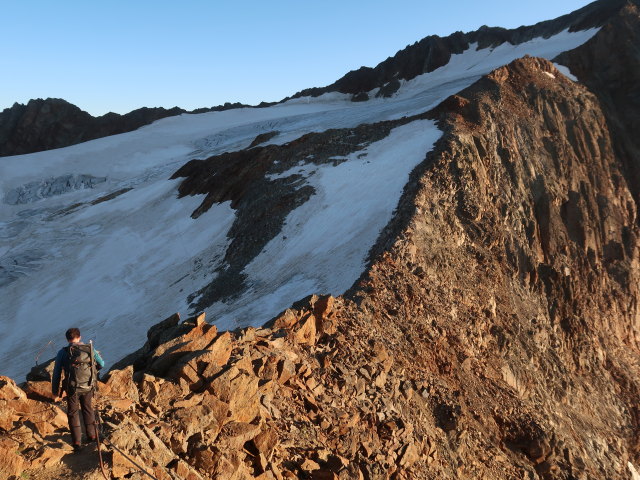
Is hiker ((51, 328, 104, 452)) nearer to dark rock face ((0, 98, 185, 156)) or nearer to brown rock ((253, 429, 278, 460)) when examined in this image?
brown rock ((253, 429, 278, 460))

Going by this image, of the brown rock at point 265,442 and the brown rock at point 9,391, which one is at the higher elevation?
the brown rock at point 9,391

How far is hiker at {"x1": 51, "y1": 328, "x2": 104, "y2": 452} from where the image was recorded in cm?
788

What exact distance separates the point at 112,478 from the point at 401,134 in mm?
28069

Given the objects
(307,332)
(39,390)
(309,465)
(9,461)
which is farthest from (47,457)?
(307,332)

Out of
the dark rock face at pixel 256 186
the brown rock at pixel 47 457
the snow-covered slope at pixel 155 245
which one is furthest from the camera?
the dark rock face at pixel 256 186

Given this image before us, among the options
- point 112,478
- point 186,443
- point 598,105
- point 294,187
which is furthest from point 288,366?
point 598,105

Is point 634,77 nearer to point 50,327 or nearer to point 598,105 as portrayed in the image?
point 598,105

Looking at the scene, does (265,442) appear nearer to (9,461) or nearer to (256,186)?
(9,461)

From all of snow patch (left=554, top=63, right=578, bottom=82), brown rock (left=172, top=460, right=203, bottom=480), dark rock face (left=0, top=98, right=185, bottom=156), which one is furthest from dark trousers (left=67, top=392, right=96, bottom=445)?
dark rock face (left=0, top=98, right=185, bottom=156)

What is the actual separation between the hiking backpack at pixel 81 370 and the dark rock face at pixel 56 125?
7649 centimetres

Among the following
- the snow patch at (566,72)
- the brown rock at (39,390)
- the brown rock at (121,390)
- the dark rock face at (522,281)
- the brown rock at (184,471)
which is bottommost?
the dark rock face at (522,281)

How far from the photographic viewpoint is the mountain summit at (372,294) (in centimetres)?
1031

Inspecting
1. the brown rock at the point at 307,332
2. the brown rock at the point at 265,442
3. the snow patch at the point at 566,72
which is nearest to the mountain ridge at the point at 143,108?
the snow patch at the point at 566,72

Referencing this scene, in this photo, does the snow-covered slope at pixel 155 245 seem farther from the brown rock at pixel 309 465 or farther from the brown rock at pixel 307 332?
the brown rock at pixel 309 465
